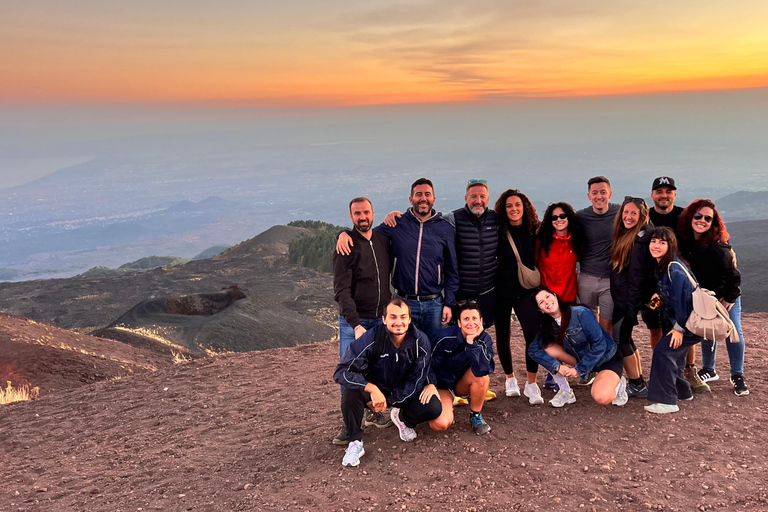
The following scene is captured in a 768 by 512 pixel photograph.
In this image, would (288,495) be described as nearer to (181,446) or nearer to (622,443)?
(181,446)

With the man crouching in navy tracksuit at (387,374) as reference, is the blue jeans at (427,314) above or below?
above

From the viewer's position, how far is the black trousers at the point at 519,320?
537cm

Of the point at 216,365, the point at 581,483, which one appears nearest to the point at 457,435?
the point at 581,483

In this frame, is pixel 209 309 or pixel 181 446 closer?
pixel 181 446

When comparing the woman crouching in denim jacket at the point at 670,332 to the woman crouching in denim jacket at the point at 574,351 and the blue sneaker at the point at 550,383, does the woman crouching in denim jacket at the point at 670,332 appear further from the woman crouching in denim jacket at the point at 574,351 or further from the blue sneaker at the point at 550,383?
the blue sneaker at the point at 550,383

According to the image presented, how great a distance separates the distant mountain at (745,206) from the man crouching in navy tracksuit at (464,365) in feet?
441

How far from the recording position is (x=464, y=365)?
509 centimetres

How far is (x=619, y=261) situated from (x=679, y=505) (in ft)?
7.26

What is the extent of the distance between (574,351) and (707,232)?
1.74 metres

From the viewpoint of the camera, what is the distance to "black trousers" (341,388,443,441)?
4738 mm

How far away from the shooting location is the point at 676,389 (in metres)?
5.40

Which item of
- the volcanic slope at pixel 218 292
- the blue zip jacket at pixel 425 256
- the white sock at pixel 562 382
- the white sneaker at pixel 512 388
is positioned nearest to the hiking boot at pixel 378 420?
the blue zip jacket at pixel 425 256

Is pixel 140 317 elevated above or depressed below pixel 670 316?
below

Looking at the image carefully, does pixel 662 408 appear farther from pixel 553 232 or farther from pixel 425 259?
pixel 425 259
